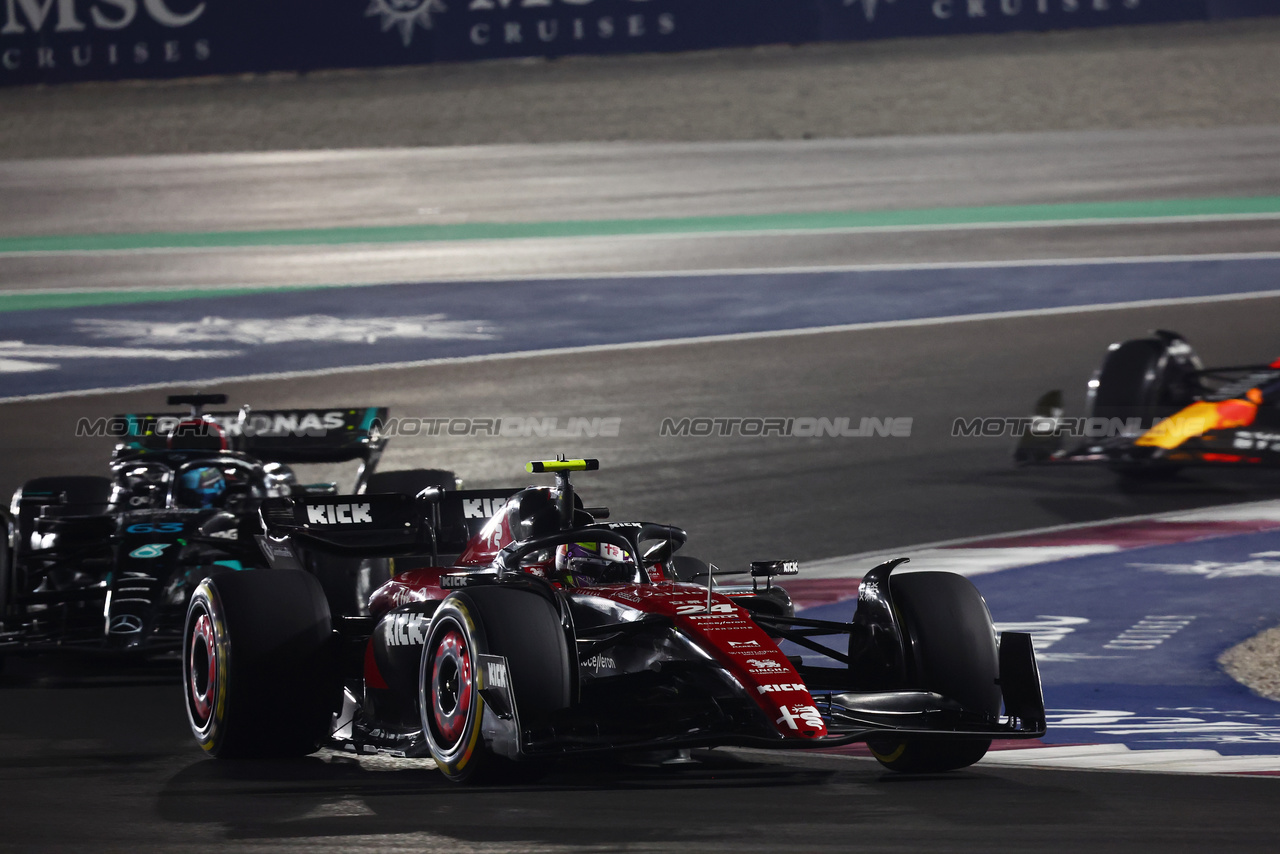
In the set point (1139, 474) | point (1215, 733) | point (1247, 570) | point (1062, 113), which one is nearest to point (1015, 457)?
point (1139, 474)

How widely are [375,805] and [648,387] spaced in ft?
32.2

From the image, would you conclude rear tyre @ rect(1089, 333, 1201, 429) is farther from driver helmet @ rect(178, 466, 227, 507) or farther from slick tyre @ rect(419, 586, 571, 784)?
slick tyre @ rect(419, 586, 571, 784)

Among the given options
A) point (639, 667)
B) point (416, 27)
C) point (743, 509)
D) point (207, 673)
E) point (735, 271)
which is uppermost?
point (416, 27)

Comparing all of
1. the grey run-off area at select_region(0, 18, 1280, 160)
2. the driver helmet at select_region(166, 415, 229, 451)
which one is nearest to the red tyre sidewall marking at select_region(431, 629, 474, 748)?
the driver helmet at select_region(166, 415, 229, 451)

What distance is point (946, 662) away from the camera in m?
6.92

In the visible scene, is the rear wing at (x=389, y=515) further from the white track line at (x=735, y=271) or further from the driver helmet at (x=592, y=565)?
the white track line at (x=735, y=271)

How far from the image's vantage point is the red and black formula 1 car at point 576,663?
640 centimetres

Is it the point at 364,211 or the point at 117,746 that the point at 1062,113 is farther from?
the point at 117,746

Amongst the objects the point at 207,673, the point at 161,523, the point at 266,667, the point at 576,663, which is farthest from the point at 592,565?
the point at 161,523

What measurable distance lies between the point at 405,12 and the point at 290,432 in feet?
73.4

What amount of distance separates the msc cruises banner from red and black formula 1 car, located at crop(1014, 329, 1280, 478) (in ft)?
64.4

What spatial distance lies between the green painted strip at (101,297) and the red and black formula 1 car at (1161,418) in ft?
32.2

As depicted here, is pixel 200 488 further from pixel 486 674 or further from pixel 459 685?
pixel 486 674

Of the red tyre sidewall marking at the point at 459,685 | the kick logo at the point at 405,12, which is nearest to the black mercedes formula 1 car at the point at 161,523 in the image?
the red tyre sidewall marking at the point at 459,685
